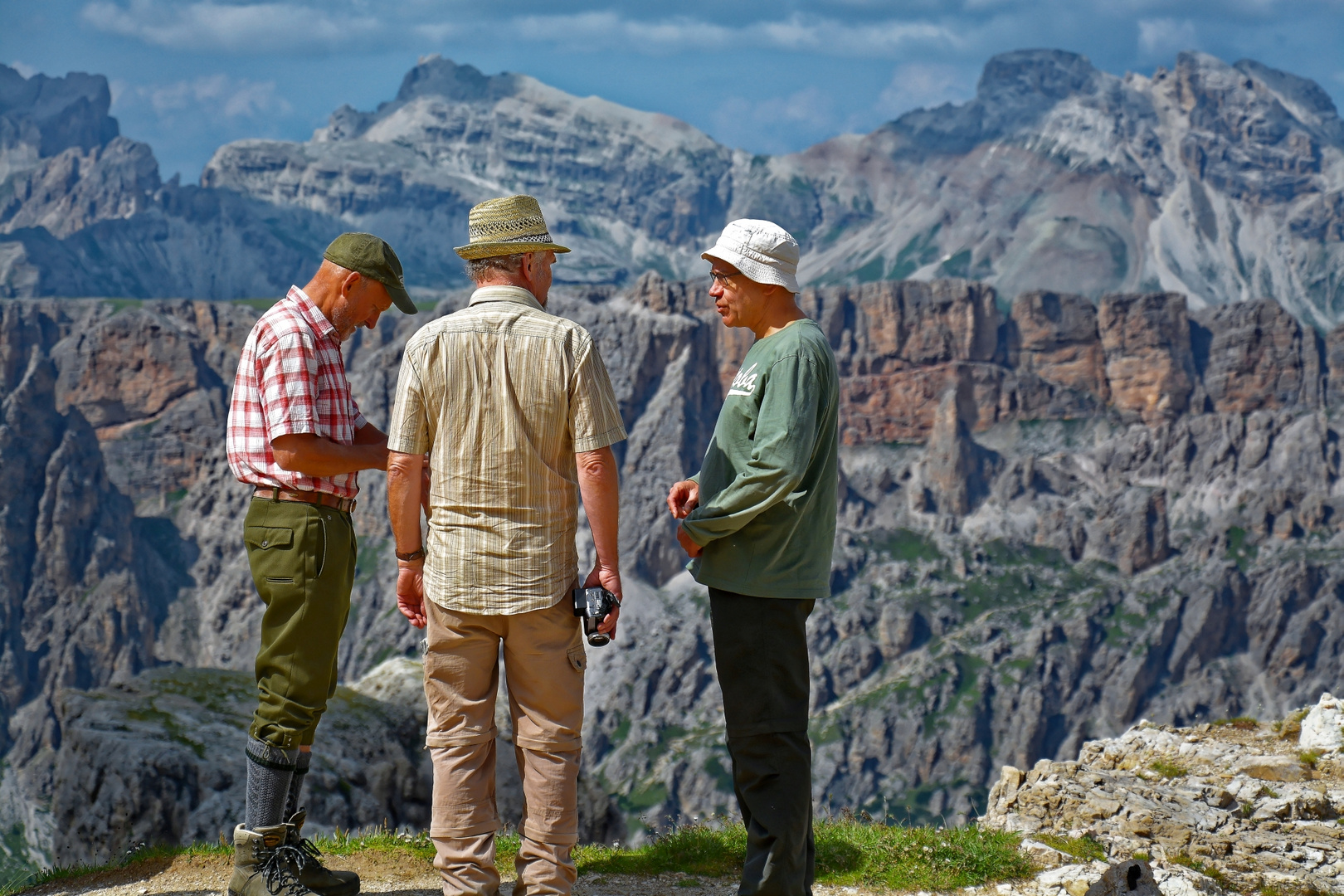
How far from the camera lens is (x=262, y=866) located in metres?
9.15

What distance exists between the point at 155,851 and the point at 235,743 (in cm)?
1010

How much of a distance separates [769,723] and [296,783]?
170 inches

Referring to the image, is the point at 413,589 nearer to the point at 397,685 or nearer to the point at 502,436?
the point at 502,436

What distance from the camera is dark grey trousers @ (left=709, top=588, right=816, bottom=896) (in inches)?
331

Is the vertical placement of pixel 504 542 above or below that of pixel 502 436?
below

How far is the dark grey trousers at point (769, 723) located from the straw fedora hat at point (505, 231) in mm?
3140

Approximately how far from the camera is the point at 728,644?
847 centimetres

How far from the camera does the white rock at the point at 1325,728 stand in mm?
16984

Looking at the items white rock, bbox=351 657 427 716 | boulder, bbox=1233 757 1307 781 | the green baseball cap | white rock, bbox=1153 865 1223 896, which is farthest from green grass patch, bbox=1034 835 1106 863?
white rock, bbox=351 657 427 716

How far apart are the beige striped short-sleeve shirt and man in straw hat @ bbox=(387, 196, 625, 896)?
1 cm

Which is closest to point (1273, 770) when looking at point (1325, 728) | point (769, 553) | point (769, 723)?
point (1325, 728)

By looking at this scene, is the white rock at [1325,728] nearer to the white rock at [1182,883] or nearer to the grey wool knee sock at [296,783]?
the white rock at [1182,883]

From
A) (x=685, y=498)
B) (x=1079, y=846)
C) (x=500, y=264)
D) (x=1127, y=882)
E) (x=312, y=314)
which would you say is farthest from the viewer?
(x=1079, y=846)

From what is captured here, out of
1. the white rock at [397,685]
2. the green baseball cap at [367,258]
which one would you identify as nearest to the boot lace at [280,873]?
the green baseball cap at [367,258]
